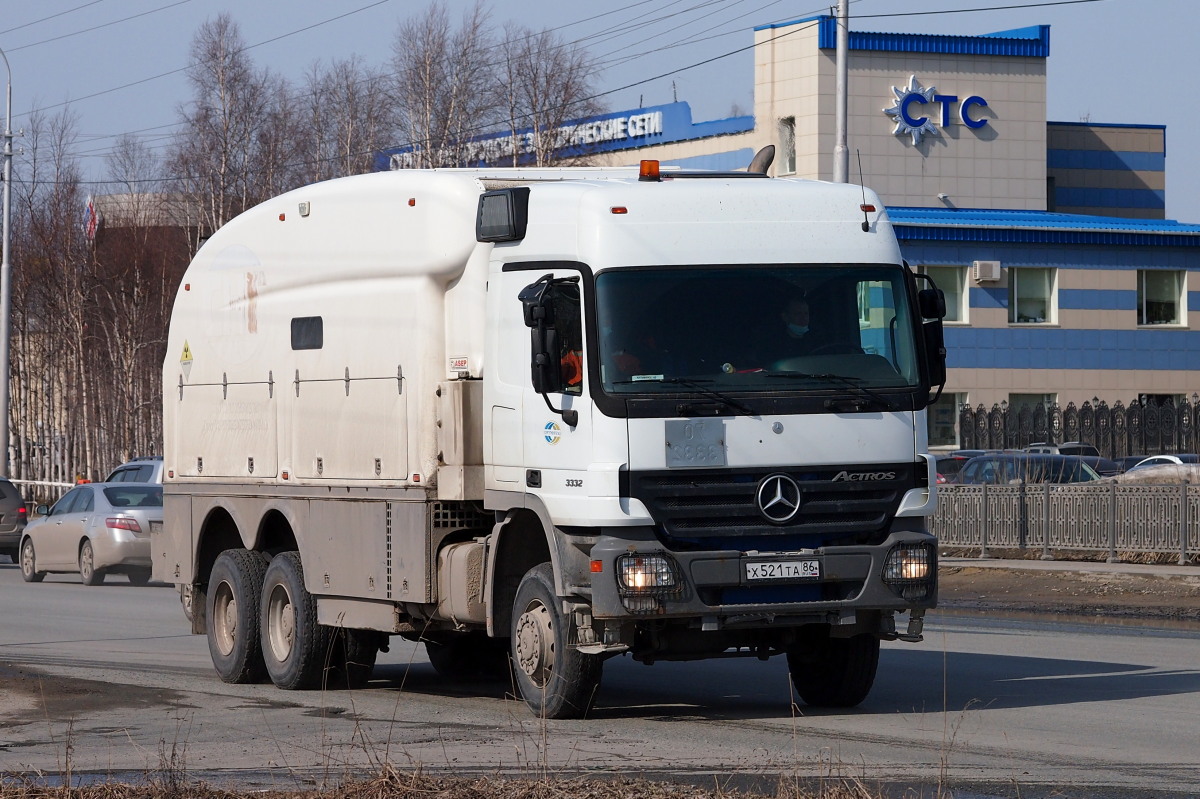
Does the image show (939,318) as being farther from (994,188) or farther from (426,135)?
(994,188)

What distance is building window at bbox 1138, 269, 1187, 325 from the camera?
56.4m

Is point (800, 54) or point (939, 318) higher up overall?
point (800, 54)

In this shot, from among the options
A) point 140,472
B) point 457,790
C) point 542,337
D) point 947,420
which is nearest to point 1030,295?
point 947,420

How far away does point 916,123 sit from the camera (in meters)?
59.6

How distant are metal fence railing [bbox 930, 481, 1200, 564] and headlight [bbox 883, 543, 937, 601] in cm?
1264

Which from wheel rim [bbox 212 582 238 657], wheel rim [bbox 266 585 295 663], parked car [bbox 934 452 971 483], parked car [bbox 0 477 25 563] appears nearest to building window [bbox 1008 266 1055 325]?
parked car [bbox 934 452 971 483]

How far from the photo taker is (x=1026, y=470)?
98.8ft

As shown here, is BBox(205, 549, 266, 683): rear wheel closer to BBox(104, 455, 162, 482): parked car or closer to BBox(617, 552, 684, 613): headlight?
BBox(617, 552, 684, 613): headlight

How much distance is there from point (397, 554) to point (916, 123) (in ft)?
165

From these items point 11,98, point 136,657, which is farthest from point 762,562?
point 11,98

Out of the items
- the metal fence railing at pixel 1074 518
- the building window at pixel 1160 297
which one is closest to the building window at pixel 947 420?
the building window at pixel 1160 297

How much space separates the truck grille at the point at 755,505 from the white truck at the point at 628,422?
15mm

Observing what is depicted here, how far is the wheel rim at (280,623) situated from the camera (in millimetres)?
13273

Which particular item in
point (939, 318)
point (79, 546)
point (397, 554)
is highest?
point (939, 318)
